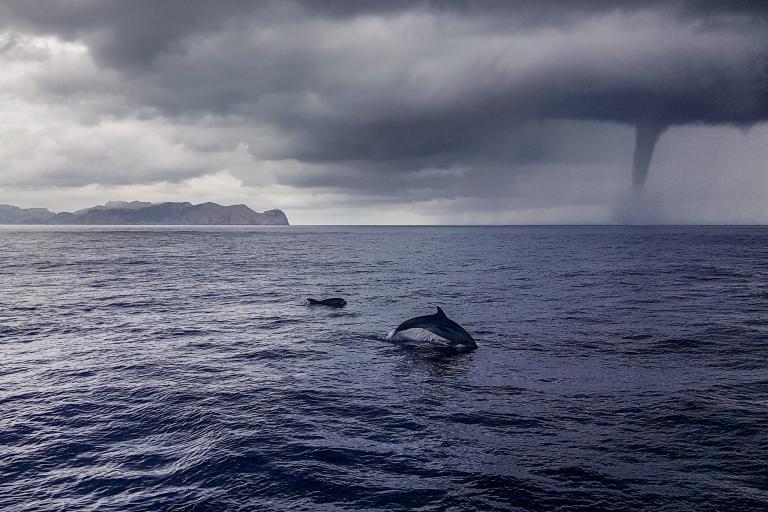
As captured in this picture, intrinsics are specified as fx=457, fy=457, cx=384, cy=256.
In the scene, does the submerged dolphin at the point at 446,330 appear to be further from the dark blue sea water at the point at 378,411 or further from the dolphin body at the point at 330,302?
the dolphin body at the point at 330,302

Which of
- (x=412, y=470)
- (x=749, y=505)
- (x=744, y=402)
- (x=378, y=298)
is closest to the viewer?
(x=749, y=505)

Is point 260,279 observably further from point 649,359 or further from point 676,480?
point 676,480

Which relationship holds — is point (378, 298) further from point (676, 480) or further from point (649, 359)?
point (676, 480)

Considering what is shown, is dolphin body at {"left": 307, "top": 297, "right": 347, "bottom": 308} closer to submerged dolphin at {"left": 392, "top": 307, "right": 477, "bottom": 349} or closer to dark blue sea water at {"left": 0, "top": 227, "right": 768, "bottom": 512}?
dark blue sea water at {"left": 0, "top": 227, "right": 768, "bottom": 512}

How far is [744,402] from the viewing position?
13.7m

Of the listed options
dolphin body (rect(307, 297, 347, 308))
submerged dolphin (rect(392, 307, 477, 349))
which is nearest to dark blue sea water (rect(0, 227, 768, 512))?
submerged dolphin (rect(392, 307, 477, 349))

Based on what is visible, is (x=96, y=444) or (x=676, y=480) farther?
(x=96, y=444)

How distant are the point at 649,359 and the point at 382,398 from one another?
38.4 ft

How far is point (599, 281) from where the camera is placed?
156 feet

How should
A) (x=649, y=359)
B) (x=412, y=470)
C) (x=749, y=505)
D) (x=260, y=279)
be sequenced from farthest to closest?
(x=260, y=279) < (x=649, y=359) < (x=412, y=470) < (x=749, y=505)

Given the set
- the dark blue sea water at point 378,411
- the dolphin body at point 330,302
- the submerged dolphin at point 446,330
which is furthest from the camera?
the dolphin body at point 330,302

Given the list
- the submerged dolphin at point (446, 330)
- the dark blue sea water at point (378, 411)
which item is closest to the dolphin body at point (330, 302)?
the dark blue sea water at point (378, 411)

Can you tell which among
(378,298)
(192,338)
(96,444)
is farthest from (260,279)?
(96,444)

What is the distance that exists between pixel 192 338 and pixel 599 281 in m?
40.2
